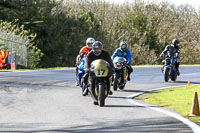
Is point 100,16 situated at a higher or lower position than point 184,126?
higher

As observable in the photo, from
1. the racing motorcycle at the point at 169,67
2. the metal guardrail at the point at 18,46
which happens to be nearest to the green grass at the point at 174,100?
the racing motorcycle at the point at 169,67

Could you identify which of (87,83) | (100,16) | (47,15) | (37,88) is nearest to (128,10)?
(100,16)

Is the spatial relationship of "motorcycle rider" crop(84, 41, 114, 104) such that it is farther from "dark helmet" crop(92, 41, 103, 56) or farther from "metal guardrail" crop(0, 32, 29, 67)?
"metal guardrail" crop(0, 32, 29, 67)

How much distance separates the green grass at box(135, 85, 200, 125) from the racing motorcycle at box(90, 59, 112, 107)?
164 cm

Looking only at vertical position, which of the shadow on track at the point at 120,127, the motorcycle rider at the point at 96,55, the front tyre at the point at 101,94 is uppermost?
the motorcycle rider at the point at 96,55

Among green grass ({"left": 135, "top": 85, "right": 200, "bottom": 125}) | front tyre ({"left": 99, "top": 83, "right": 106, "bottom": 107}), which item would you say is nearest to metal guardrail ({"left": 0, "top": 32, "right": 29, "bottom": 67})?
green grass ({"left": 135, "top": 85, "right": 200, "bottom": 125})

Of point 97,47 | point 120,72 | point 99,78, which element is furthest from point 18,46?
point 99,78

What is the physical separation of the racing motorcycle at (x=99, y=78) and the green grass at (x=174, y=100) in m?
1.64

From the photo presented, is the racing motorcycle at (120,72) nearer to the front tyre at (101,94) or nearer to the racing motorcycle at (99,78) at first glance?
the racing motorcycle at (99,78)

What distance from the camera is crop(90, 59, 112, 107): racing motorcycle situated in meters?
12.4

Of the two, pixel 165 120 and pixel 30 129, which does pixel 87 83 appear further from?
pixel 30 129

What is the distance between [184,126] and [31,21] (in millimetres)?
44620

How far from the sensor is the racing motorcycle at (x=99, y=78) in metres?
12.4

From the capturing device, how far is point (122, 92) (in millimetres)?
16703
